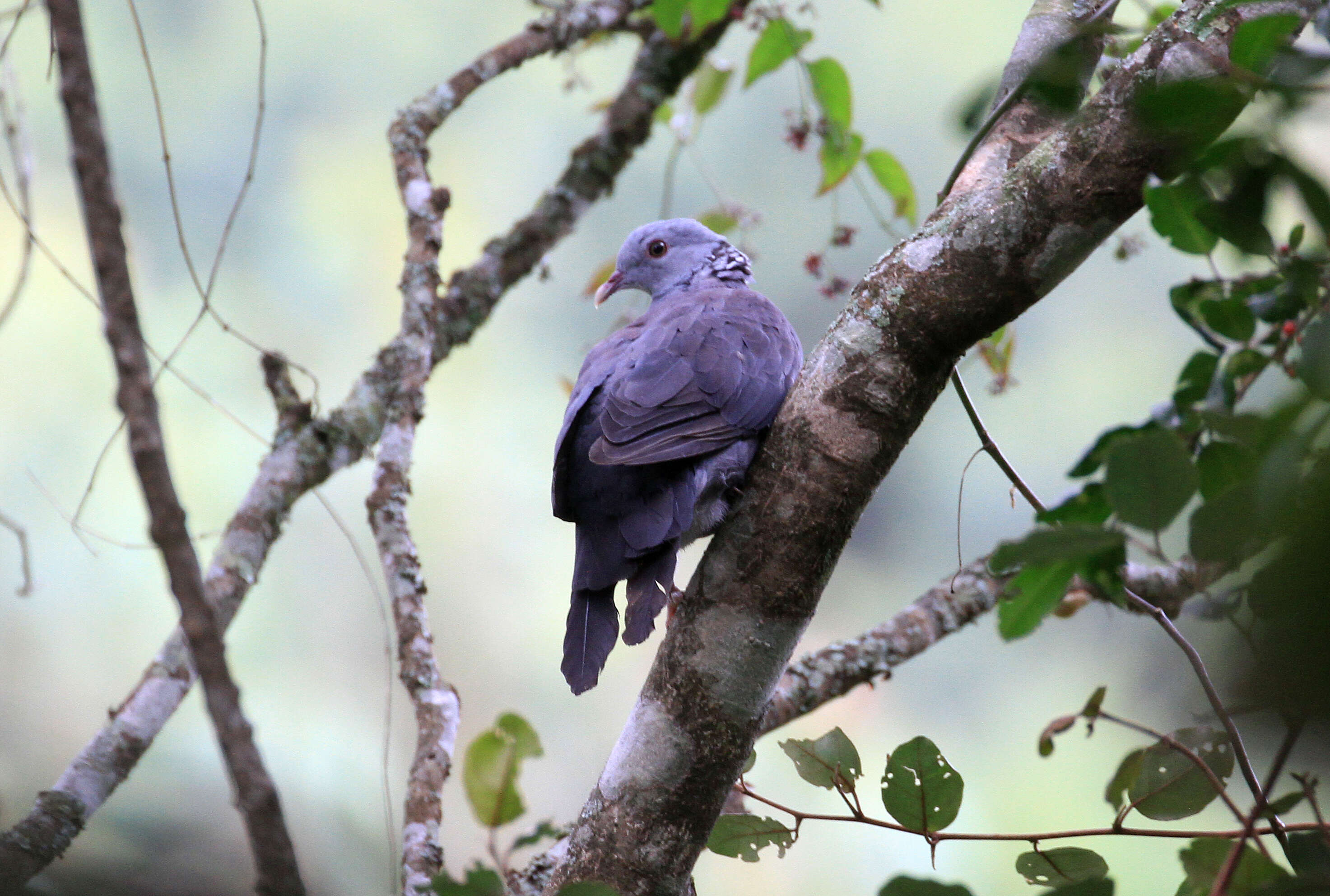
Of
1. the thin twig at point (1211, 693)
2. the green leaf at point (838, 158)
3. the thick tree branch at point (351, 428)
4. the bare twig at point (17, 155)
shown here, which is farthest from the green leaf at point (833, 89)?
the bare twig at point (17, 155)

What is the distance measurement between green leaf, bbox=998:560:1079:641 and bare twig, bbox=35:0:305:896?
0.76 m

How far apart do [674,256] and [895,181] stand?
0.76m

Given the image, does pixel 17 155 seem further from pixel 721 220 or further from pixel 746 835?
pixel 746 835

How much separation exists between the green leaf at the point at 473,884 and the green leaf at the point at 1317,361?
2.90 ft

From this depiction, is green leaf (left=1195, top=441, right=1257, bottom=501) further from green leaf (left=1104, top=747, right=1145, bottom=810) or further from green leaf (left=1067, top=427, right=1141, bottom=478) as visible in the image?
green leaf (left=1104, top=747, right=1145, bottom=810)

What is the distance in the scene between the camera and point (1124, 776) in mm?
1531

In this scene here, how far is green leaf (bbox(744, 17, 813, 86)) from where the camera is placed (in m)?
3.02

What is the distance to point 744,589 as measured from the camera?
5.76 ft

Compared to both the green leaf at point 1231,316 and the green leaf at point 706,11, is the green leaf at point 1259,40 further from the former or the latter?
the green leaf at point 706,11

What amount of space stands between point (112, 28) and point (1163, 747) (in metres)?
5.59

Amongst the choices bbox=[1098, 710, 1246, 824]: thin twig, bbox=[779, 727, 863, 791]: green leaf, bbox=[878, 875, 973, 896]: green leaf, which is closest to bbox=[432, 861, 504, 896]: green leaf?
bbox=[878, 875, 973, 896]: green leaf

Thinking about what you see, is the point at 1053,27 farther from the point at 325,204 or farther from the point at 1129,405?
the point at 325,204

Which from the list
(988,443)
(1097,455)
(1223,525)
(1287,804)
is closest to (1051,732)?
(988,443)

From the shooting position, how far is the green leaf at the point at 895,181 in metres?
3.00
